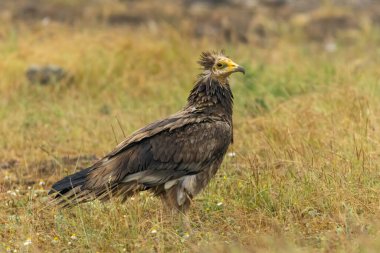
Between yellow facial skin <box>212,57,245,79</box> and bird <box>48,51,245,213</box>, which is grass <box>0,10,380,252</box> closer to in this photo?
bird <box>48,51,245,213</box>

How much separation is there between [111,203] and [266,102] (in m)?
3.68

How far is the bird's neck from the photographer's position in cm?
733

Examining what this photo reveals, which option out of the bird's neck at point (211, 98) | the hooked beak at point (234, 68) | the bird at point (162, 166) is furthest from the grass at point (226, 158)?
the hooked beak at point (234, 68)

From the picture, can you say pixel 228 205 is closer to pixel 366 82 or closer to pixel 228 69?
pixel 228 69

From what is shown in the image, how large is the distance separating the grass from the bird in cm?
18

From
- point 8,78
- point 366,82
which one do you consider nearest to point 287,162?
point 366,82

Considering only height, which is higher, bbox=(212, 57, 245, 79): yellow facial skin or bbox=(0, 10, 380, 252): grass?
bbox=(212, 57, 245, 79): yellow facial skin

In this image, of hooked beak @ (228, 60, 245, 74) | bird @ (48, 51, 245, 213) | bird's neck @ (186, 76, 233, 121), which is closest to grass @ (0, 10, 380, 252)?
bird @ (48, 51, 245, 213)

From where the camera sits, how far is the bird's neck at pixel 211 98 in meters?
7.33

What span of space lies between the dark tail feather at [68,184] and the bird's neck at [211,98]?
1.17m

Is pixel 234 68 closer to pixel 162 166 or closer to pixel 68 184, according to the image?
pixel 162 166

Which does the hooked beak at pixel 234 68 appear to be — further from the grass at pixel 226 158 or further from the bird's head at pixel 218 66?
the grass at pixel 226 158

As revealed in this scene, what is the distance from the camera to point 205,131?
7.02 m

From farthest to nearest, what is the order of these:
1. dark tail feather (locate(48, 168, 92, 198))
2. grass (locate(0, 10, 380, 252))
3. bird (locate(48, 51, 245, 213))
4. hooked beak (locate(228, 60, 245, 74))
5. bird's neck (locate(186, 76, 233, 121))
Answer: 1. hooked beak (locate(228, 60, 245, 74))
2. bird's neck (locate(186, 76, 233, 121))
3. bird (locate(48, 51, 245, 213))
4. dark tail feather (locate(48, 168, 92, 198))
5. grass (locate(0, 10, 380, 252))
